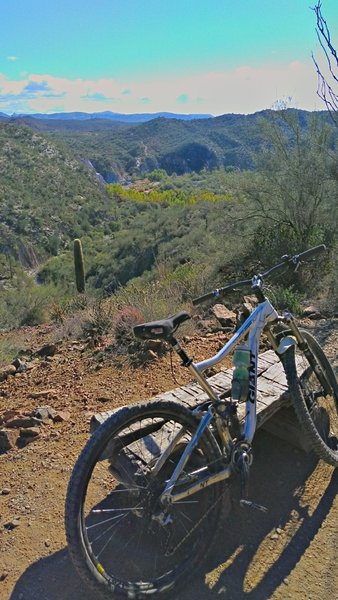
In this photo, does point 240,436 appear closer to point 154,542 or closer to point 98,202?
point 154,542

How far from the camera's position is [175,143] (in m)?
108

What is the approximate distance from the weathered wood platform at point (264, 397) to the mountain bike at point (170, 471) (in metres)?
0.20

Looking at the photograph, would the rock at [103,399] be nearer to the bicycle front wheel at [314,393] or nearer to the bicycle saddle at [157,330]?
the bicycle front wheel at [314,393]

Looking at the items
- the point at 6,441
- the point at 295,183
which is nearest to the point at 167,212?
the point at 295,183

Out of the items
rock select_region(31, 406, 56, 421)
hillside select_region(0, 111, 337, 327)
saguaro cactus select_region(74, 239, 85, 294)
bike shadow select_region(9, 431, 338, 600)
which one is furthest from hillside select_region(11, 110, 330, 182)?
bike shadow select_region(9, 431, 338, 600)

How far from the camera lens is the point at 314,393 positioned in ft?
10.7

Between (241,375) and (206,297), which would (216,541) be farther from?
(206,297)

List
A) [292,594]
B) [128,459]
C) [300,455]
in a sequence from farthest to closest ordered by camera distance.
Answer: [300,455] → [128,459] → [292,594]

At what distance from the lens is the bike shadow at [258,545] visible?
244 centimetres

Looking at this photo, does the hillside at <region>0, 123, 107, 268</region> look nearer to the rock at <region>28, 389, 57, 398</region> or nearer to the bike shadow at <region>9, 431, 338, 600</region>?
the rock at <region>28, 389, 57, 398</region>

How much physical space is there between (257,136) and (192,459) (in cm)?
1033

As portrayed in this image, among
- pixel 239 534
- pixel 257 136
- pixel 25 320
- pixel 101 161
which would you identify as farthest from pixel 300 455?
pixel 101 161

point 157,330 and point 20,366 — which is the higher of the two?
point 157,330

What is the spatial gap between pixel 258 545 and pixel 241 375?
0.94 meters
